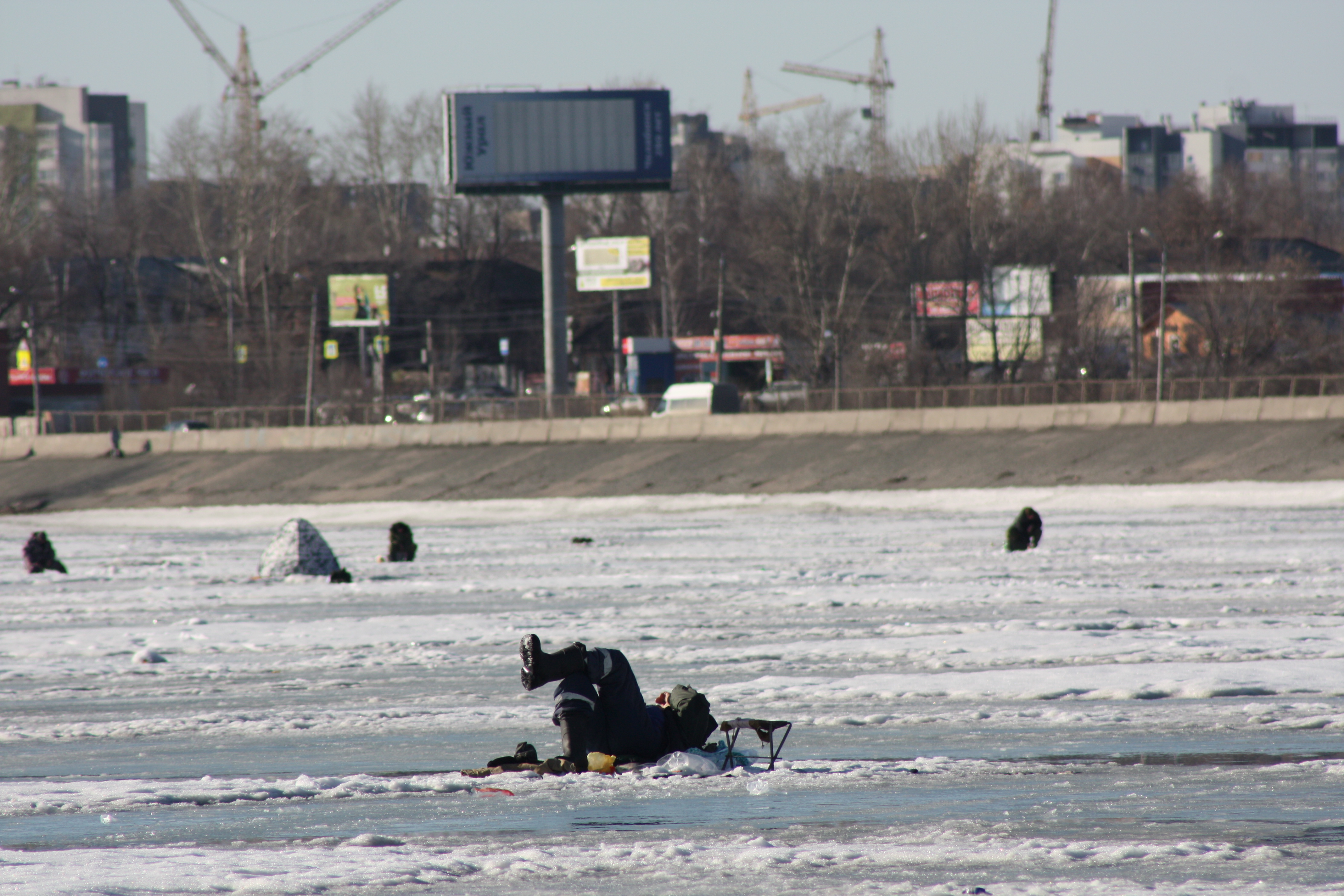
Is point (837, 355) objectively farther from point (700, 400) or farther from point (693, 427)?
point (693, 427)

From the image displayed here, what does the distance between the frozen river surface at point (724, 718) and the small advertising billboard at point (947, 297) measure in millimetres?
51242

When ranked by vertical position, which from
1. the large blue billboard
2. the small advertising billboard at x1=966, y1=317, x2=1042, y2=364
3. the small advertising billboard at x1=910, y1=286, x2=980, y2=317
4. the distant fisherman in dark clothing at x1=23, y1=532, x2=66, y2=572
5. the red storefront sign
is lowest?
the distant fisherman in dark clothing at x1=23, y1=532, x2=66, y2=572

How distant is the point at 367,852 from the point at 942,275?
236 ft

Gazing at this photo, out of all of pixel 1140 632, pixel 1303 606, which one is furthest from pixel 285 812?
pixel 1303 606

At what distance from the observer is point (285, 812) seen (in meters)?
7.50

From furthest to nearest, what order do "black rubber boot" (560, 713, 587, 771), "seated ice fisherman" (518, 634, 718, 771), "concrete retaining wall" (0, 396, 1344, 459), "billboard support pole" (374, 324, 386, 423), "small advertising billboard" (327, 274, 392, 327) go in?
"small advertising billboard" (327, 274, 392, 327) → "billboard support pole" (374, 324, 386, 423) → "concrete retaining wall" (0, 396, 1344, 459) → "black rubber boot" (560, 713, 587, 771) → "seated ice fisherman" (518, 634, 718, 771)

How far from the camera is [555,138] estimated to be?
64375mm

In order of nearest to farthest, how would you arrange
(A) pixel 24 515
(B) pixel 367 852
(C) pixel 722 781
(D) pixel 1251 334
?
(B) pixel 367 852 < (C) pixel 722 781 < (A) pixel 24 515 < (D) pixel 1251 334

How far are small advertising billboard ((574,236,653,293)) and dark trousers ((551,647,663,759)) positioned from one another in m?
70.9

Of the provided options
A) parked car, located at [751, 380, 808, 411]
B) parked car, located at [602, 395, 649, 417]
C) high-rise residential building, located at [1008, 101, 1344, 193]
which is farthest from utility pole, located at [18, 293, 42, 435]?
high-rise residential building, located at [1008, 101, 1344, 193]

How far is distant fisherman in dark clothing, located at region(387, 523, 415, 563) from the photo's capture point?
949 inches

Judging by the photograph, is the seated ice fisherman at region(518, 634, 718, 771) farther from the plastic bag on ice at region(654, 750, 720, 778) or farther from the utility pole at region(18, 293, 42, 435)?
the utility pole at region(18, 293, 42, 435)

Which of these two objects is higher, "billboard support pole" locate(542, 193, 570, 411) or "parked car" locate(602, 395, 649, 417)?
"billboard support pole" locate(542, 193, 570, 411)

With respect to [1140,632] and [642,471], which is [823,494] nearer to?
[642,471]
